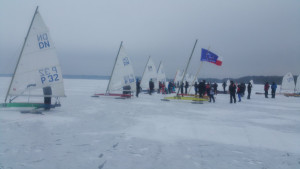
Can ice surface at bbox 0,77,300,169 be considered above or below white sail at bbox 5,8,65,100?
below

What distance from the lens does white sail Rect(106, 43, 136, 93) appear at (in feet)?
53.9

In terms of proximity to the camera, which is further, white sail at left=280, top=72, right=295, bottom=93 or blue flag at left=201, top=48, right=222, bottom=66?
white sail at left=280, top=72, right=295, bottom=93

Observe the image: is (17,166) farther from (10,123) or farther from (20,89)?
(20,89)

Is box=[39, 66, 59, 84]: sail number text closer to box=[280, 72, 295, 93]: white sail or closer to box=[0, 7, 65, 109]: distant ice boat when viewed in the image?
box=[0, 7, 65, 109]: distant ice boat

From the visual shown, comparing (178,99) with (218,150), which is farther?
(178,99)

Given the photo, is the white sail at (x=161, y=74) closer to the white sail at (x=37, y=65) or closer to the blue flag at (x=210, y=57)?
the blue flag at (x=210, y=57)

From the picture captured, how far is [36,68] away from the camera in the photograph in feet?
A: 31.6

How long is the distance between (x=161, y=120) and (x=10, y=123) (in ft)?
16.4

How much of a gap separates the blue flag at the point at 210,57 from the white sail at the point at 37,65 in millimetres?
9980

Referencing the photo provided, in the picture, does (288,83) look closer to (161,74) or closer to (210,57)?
(161,74)

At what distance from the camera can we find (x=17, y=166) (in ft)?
13.3

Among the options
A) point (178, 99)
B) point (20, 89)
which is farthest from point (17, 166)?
point (178, 99)

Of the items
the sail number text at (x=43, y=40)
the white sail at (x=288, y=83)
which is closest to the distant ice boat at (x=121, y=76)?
the sail number text at (x=43, y=40)

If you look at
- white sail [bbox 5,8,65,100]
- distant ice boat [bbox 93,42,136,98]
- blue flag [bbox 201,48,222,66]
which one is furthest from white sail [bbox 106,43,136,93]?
white sail [bbox 5,8,65,100]
